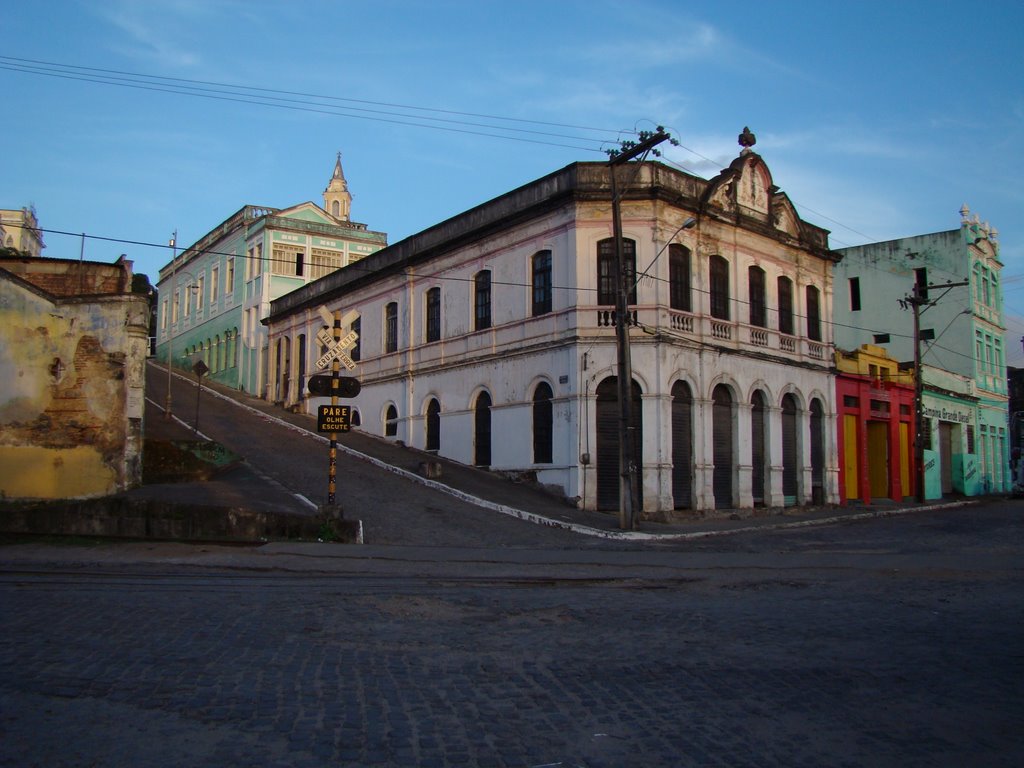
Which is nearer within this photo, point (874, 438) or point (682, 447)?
point (682, 447)

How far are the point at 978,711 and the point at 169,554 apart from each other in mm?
12347

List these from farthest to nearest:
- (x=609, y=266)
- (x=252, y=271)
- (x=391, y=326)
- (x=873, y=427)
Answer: (x=252, y=271)
(x=873, y=427)
(x=391, y=326)
(x=609, y=266)

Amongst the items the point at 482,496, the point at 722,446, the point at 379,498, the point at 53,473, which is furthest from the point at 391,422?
the point at 53,473

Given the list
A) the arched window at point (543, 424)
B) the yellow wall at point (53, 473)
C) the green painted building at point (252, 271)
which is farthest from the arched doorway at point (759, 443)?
the green painted building at point (252, 271)

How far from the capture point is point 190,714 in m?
5.15

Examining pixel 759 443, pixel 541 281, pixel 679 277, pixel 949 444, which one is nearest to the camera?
pixel 679 277

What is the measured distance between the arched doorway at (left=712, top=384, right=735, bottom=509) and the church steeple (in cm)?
4336

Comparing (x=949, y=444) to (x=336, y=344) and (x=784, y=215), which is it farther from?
(x=336, y=344)

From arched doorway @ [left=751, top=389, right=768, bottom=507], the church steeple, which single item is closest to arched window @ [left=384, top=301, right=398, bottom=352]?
arched doorway @ [left=751, top=389, right=768, bottom=507]

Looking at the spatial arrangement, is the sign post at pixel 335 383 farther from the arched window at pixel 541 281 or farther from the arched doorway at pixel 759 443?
the arched doorway at pixel 759 443

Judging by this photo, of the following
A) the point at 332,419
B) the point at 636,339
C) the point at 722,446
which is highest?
the point at 636,339

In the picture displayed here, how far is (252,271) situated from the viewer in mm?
48750

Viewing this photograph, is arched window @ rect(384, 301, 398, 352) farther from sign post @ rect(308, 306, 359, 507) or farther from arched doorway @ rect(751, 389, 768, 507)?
sign post @ rect(308, 306, 359, 507)

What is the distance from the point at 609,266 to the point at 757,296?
667 centimetres
